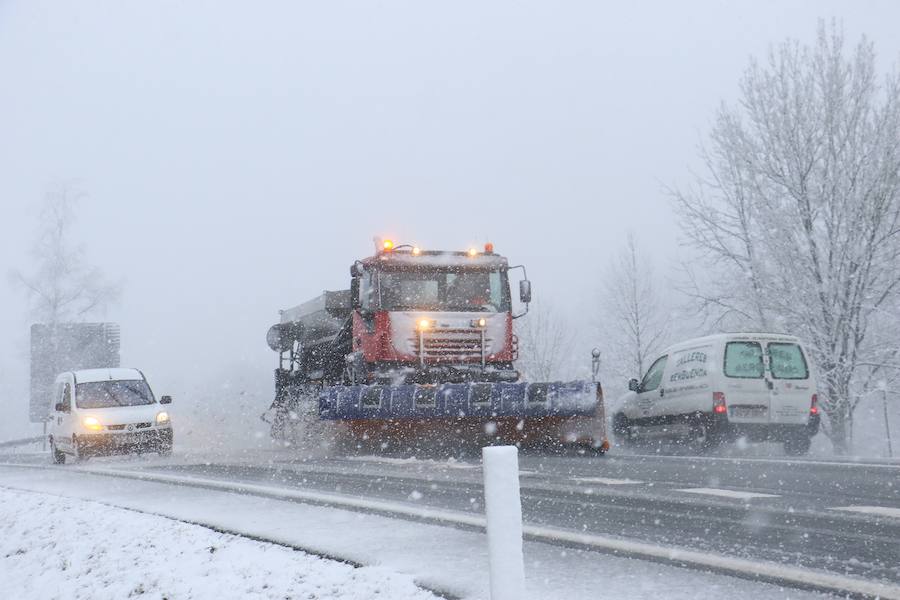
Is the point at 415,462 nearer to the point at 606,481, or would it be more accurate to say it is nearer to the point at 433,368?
the point at 433,368

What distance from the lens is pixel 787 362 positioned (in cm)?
1495

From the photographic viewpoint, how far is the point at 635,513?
6.61 m

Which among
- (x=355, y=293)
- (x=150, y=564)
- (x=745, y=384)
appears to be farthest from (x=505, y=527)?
(x=355, y=293)

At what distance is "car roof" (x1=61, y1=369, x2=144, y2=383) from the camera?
63.9 ft

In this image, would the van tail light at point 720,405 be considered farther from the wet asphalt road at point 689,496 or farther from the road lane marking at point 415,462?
the road lane marking at point 415,462

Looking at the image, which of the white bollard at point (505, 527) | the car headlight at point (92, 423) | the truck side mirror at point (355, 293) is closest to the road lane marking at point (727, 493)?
the white bollard at point (505, 527)

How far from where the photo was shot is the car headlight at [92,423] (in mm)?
17875

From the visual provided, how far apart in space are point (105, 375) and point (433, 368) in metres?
7.98

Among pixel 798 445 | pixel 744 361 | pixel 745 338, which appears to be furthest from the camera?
pixel 798 445

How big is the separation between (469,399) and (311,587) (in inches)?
377

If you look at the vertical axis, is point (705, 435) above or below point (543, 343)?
below

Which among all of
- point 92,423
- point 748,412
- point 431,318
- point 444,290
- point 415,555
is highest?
point 444,290

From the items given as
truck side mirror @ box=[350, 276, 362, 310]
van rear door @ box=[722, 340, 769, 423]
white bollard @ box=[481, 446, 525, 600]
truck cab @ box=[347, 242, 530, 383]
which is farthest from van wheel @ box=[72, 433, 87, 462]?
white bollard @ box=[481, 446, 525, 600]

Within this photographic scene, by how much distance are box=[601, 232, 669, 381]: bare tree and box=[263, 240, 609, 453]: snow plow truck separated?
22.2 meters
